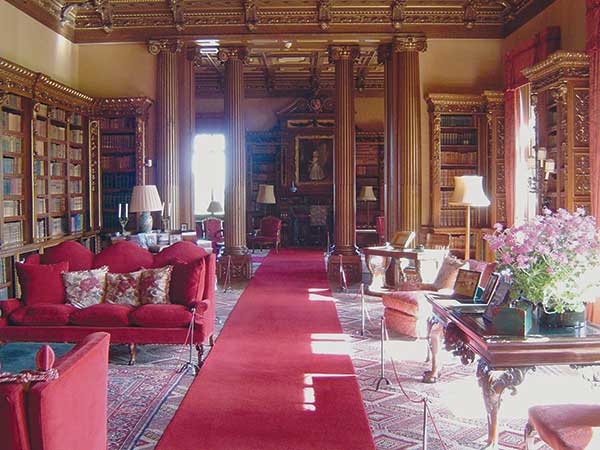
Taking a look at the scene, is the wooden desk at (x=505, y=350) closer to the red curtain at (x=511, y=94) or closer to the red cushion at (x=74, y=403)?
the red cushion at (x=74, y=403)

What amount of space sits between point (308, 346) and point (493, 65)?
642 cm

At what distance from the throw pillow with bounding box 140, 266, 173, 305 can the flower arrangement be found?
3.40 m

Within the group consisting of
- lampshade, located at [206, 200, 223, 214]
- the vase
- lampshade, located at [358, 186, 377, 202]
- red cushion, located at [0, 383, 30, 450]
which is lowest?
red cushion, located at [0, 383, 30, 450]

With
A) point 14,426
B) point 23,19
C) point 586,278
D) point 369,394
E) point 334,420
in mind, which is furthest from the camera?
point 23,19

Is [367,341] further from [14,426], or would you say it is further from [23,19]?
[23,19]

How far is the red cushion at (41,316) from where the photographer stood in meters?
5.46

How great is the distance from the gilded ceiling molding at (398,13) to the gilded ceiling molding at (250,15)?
2292mm

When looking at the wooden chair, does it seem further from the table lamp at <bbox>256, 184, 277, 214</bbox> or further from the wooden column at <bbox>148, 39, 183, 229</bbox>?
the table lamp at <bbox>256, 184, 277, 214</bbox>

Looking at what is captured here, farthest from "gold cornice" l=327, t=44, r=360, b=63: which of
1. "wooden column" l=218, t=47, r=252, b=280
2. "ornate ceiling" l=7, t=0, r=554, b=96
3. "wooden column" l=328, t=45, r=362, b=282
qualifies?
"wooden column" l=218, t=47, r=252, b=280

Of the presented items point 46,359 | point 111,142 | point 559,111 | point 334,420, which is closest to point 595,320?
point 559,111

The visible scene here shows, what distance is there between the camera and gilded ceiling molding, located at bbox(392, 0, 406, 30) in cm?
967

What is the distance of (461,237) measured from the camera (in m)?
9.93

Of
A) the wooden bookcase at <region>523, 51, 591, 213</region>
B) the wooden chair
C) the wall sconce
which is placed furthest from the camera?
the wooden chair

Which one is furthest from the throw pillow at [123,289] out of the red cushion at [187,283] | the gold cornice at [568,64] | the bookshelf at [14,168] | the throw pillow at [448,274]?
the gold cornice at [568,64]
